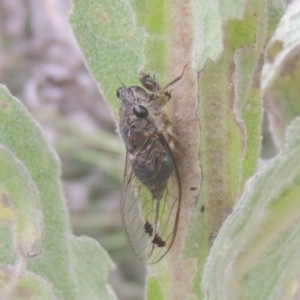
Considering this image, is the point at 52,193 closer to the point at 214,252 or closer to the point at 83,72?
the point at 214,252

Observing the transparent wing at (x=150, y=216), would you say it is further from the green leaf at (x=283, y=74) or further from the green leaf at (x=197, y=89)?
the green leaf at (x=283, y=74)

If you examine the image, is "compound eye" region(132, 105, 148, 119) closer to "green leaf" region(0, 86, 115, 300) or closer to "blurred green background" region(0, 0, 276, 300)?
"green leaf" region(0, 86, 115, 300)

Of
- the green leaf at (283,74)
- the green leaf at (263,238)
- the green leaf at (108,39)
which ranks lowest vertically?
the green leaf at (263,238)

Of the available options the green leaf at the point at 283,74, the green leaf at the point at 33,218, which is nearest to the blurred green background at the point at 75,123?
the green leaf at the point at 283,74

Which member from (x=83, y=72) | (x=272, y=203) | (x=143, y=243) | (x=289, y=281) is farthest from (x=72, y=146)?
(x=272, y=203)

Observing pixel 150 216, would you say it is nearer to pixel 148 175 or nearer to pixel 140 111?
pixel 148 175

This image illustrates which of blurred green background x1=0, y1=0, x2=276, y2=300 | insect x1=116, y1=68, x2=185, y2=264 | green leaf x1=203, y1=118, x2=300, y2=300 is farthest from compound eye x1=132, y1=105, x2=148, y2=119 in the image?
blurred green background x1=0, y1=0, x2=276, y2=300

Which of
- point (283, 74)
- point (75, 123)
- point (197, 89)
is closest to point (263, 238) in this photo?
point (197, 89)
